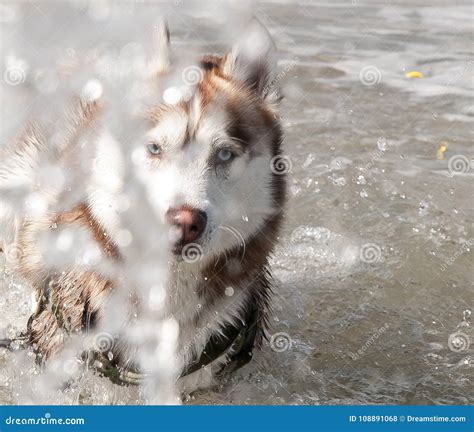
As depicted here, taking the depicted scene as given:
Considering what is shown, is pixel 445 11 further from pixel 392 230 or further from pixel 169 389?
pixel 169 389

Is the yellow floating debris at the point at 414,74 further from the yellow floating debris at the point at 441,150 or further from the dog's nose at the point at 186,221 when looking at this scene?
the dog's nose at the point at 186,221

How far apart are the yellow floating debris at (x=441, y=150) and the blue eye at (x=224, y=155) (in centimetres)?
369

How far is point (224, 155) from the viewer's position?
11.0 feet

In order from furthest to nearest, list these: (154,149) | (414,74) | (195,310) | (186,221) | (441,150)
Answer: (414,74) < (441,150) < (195,310) < (154,149) < (186,221)

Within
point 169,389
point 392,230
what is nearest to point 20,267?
point 169,389

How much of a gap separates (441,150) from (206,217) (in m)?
4.18

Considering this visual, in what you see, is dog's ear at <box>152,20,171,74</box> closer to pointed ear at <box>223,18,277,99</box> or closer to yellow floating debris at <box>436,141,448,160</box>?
pointed ear at <box>223,18,277,99</box>

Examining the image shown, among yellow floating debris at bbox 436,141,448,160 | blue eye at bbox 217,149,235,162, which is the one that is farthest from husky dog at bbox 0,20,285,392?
yellow floating debris at bbox 436,141,448,160

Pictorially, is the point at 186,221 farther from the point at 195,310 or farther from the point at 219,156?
the point at 195,310

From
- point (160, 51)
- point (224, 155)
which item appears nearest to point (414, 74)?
point (160, 51)

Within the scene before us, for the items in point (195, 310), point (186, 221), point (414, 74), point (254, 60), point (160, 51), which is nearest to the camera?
point (186, 221)

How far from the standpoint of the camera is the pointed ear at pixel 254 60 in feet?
11.9

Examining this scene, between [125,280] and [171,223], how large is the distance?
0.52 meters

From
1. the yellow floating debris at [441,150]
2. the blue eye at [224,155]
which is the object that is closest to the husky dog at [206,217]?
the blue eye at [224,155]
